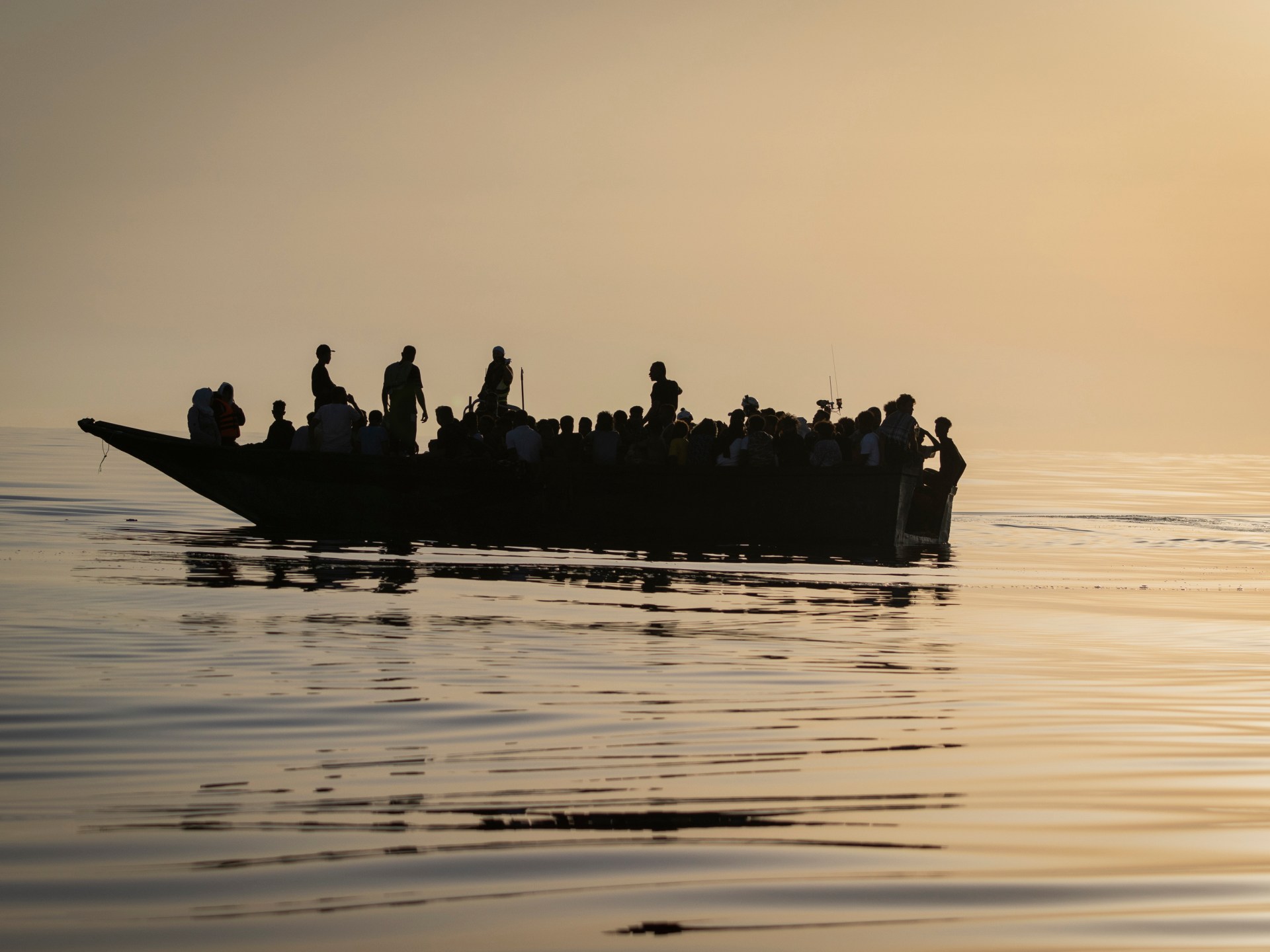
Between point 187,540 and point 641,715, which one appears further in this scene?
point 187,540

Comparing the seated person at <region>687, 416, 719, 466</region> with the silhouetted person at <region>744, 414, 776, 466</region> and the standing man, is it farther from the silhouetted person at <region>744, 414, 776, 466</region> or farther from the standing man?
→ the standing man

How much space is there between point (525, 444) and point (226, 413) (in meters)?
5.26

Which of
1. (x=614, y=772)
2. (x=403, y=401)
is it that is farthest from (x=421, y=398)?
(x=614, y=772)

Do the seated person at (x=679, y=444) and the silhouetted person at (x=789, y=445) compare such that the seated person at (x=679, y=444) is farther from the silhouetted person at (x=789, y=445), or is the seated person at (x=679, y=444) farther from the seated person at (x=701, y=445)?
the silhouetted person at (x=789, y=445)

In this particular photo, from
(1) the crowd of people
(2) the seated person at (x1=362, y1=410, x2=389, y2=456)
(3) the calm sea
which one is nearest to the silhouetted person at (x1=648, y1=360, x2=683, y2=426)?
(1) the crowd of people

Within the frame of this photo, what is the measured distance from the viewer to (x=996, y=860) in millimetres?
5012

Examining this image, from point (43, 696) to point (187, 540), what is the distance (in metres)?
15.2

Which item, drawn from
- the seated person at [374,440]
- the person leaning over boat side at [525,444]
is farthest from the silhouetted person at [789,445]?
the seated person at [374,440]

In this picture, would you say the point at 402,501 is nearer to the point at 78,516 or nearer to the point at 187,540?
the point at 187,540

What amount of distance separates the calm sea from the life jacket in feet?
32.3

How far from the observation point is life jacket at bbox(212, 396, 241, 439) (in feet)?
82.0

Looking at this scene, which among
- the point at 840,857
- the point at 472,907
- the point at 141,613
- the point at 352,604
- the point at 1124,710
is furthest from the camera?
the point at 352,604

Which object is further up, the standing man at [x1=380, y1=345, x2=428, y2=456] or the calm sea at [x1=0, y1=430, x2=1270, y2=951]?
the standing man at [x1=380, y1=345, x2=428, y2=456]

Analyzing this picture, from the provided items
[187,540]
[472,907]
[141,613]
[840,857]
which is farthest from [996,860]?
[187,540]
